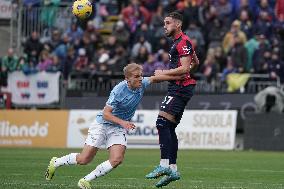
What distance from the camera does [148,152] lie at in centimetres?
2566

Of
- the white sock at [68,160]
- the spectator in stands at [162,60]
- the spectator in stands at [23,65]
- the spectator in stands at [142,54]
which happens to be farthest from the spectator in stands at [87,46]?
the white sock at [68,160]

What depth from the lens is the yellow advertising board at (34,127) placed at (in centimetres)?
2839

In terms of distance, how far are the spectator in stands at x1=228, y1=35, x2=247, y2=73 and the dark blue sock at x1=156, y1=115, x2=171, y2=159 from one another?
1451 centimetres

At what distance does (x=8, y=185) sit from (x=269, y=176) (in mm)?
5200

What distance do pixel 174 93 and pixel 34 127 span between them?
14478 millimetres

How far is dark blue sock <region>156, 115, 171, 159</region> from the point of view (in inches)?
556

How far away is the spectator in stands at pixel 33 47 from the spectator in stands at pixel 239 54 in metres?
7.32

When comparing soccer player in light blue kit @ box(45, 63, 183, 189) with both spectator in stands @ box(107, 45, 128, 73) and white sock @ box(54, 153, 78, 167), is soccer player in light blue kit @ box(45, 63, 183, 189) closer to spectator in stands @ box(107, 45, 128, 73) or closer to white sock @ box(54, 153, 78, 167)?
white sock @ box(54, 153, 78, 167)

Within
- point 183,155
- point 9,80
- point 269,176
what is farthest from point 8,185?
point 9,80

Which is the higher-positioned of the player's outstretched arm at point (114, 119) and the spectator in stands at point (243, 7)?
the spectator in stands at point (243, 7)

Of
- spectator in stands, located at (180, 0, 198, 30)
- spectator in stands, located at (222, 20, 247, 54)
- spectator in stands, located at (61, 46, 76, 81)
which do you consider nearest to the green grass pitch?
spectator in stands, located at (222, 20, 247, 54)

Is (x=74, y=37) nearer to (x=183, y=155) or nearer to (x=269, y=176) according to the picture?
(x=183, y=155)

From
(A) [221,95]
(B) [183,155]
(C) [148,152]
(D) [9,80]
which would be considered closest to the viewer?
(B) [183,155]

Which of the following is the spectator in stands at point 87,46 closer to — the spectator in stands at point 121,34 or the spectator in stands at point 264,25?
the spectator in stands at point 121,34
